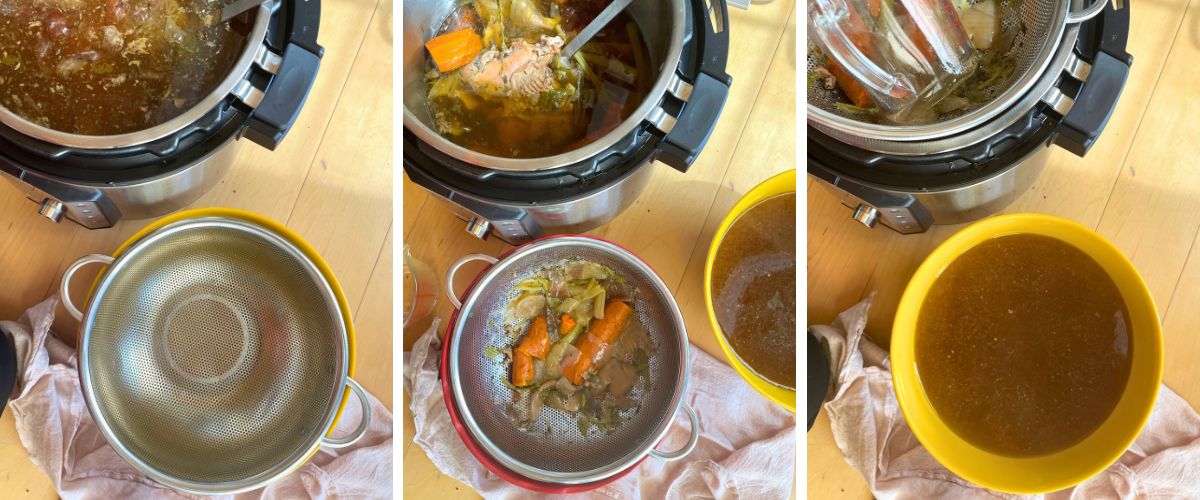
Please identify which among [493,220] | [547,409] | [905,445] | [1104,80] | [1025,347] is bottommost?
[905,445]

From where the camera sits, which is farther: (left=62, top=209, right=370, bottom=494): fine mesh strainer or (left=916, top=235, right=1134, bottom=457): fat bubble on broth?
(left=916, top=235, right=1134, bottom=457): fat bubble on broth

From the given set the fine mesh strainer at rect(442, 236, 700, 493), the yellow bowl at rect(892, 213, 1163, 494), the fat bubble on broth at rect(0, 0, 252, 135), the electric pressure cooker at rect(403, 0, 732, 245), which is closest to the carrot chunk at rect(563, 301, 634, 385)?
the fine mesh strainer at rect(442, 236, 700, 493)

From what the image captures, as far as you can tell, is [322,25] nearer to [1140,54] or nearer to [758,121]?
[758,121]

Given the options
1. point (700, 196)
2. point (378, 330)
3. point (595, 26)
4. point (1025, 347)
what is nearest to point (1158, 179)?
point (1025, 347)

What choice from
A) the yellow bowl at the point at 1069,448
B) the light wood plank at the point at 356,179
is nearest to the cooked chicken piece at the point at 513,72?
the light wood plank at the point at 356,179

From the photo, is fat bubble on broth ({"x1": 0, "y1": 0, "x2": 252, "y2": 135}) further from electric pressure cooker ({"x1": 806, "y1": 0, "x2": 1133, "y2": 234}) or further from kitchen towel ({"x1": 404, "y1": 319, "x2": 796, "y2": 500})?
electric pressure cooker ({"x1": 806, "y1": 0, "x2": 1133, "y2": 234})

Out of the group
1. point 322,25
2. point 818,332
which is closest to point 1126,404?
point 818,332

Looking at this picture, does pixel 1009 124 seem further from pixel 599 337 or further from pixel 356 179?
pixel 356 179

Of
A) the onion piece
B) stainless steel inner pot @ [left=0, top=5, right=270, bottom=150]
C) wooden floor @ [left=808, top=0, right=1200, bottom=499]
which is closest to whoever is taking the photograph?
stainless steel inner pot @ [left=0, top=5, right=270, bottom=150]
